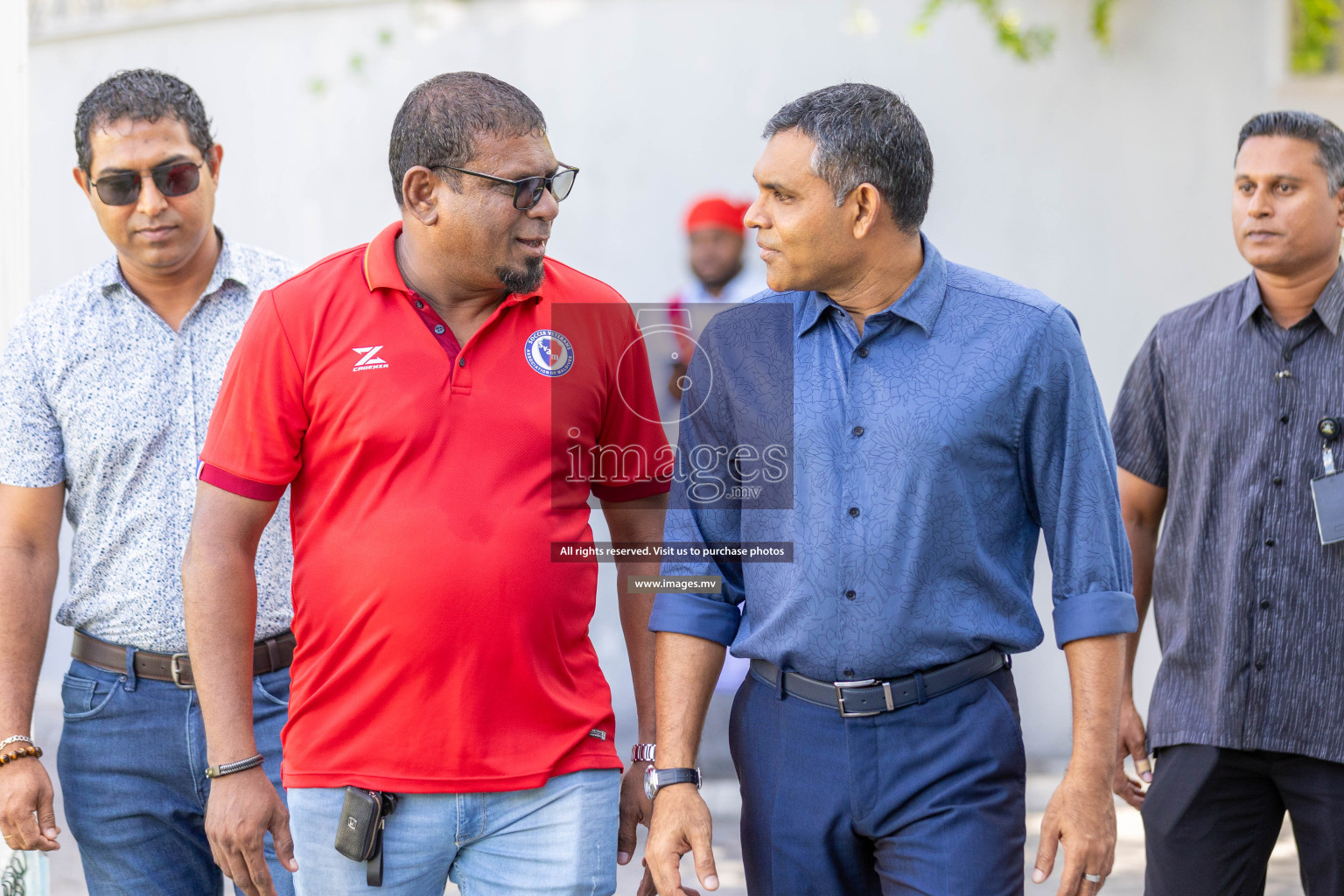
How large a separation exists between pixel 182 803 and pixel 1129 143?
501 cm

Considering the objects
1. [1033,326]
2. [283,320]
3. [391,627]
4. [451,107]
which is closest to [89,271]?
[283,320]

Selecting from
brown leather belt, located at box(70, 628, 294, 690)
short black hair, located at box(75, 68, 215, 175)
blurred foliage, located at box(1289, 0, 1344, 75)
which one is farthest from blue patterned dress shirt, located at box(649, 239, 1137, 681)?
blurred foliage, located at box(1289, 0, 1344, 75)

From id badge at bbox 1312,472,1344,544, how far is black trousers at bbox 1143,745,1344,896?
55 cm

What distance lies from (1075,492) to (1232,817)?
132 centimetres

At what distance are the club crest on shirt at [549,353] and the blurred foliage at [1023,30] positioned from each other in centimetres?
417

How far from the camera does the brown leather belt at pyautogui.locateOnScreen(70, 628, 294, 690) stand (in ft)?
10.8

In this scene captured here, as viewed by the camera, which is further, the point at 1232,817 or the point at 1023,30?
the point at 1023,30

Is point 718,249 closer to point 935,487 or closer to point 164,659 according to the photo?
point 164,659

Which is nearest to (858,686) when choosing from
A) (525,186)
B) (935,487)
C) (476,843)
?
(935,487)

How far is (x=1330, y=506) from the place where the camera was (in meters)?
3.40

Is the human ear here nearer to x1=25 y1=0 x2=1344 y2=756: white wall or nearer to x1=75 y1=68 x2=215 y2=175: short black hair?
x1=75 y1=68 x2=215 y2=175: short black hair

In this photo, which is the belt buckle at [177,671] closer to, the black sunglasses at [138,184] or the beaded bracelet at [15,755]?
the beaded bracelet at [15,755]

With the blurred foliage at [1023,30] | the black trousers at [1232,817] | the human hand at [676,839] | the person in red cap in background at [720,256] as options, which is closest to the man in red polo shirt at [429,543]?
A: the human hand at [676,839]

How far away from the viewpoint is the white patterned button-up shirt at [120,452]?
10.8ft
